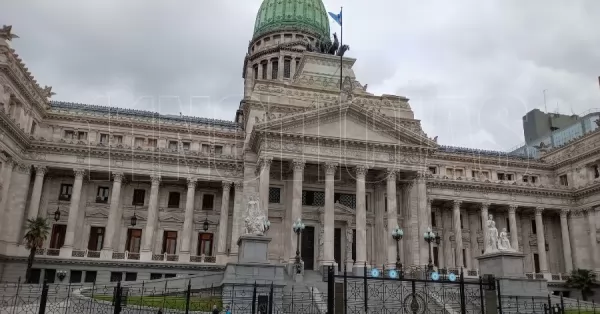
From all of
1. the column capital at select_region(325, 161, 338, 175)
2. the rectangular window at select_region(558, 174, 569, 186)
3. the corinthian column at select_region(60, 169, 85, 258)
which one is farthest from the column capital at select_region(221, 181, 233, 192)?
the rectangular window at select_region(558, 174, 569, 186)

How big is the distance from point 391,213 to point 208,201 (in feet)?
58.9

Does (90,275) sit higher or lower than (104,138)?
lower

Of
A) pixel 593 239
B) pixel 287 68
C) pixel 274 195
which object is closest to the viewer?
pixel 274 195

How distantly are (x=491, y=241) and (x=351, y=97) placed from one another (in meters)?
20.9

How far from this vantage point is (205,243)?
159 ft

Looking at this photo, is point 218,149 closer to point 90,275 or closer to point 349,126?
point 349,126

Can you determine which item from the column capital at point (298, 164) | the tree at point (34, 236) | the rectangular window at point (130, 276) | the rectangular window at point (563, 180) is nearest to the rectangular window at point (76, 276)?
the rectangular window at point (130, 276)

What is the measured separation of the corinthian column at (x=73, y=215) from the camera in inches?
1708

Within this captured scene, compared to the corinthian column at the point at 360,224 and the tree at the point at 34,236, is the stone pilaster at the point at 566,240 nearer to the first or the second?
the corinthian column at the point at 360,224

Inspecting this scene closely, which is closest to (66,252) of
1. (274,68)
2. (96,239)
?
(96,239)

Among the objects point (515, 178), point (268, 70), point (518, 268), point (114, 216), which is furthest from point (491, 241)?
point (268, 70)

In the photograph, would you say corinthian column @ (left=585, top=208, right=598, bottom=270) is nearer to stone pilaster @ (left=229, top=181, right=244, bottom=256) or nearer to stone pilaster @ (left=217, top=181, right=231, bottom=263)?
stone pilaster @ (left=229, top=181, right=244, bottom=256)

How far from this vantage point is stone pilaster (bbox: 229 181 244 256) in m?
45.8

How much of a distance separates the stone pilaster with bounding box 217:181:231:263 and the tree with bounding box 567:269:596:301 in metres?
35.0
